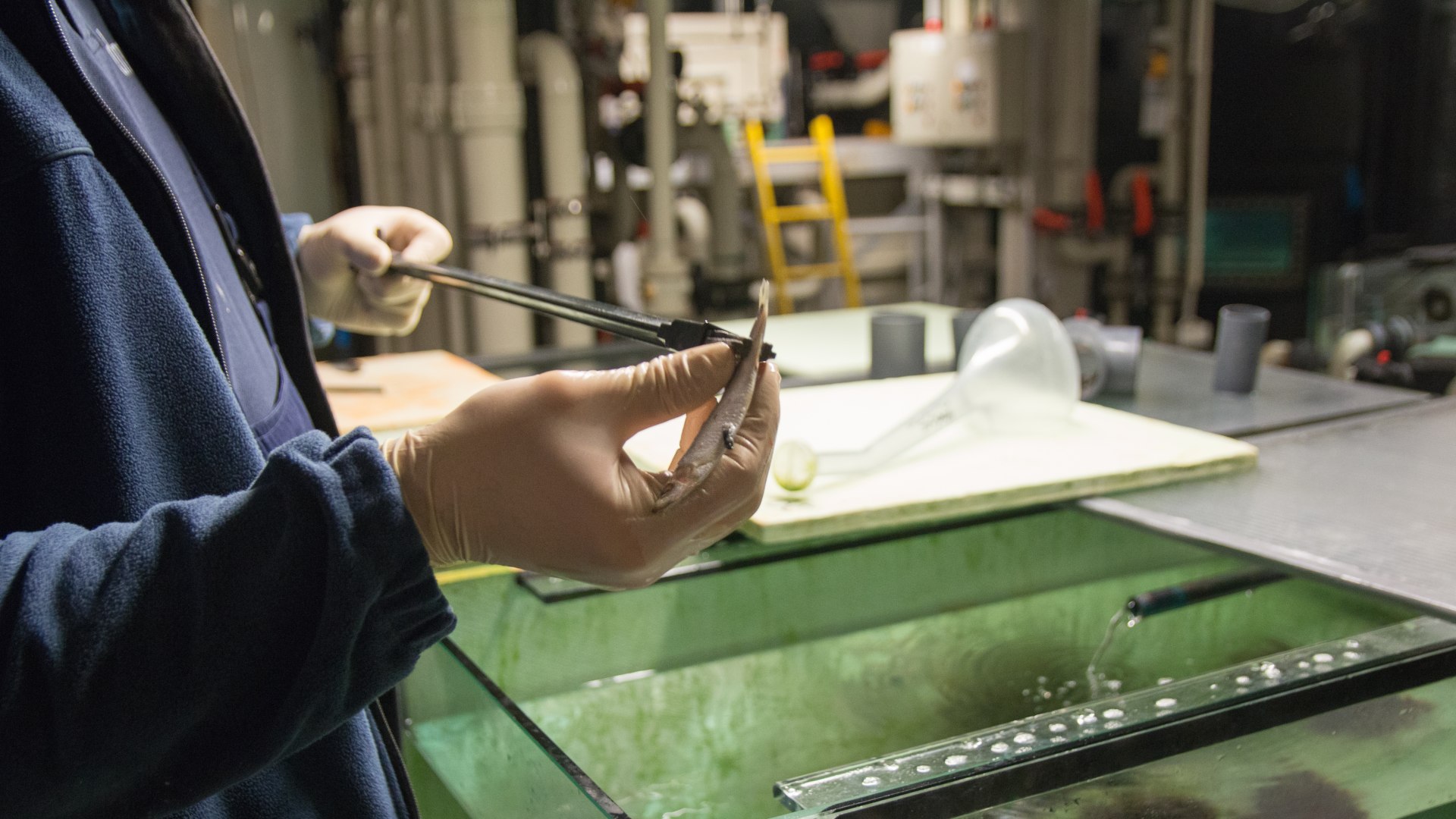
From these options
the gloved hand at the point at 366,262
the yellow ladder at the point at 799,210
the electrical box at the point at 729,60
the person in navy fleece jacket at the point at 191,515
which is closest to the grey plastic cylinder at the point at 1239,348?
the gloved hand at the point at 366,262

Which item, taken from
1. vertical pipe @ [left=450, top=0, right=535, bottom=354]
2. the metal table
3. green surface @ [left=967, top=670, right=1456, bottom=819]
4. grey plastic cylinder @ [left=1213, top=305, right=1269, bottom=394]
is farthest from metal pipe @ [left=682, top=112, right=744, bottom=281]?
green surface @ [left=967, top=670, right=1456, bottom=819]

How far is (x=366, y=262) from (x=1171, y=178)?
382cm

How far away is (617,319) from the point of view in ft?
2.33

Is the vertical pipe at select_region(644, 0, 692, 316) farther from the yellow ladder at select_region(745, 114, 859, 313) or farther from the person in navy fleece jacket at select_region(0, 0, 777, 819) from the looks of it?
the person in navy fleece jacket at select_region(0, 0, 777, 819)

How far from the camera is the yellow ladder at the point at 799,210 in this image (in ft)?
15.3

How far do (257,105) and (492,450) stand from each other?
3.00 metres

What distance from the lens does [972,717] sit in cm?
128

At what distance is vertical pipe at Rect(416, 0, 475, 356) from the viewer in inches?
122

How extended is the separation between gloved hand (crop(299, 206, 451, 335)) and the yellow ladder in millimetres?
3492

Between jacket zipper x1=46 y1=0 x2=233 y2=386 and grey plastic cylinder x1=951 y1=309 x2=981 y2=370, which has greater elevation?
jacket zipper x1=46 y1=0 x2=233 y2=386

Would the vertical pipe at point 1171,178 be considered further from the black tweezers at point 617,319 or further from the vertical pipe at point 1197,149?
the black tweezers at point 617,319

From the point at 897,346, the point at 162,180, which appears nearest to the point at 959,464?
the point at 897,346

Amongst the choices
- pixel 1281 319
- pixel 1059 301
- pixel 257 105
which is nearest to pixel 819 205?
pixel 1059 301

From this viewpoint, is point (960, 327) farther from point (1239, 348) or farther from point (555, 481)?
point (555, 481)
